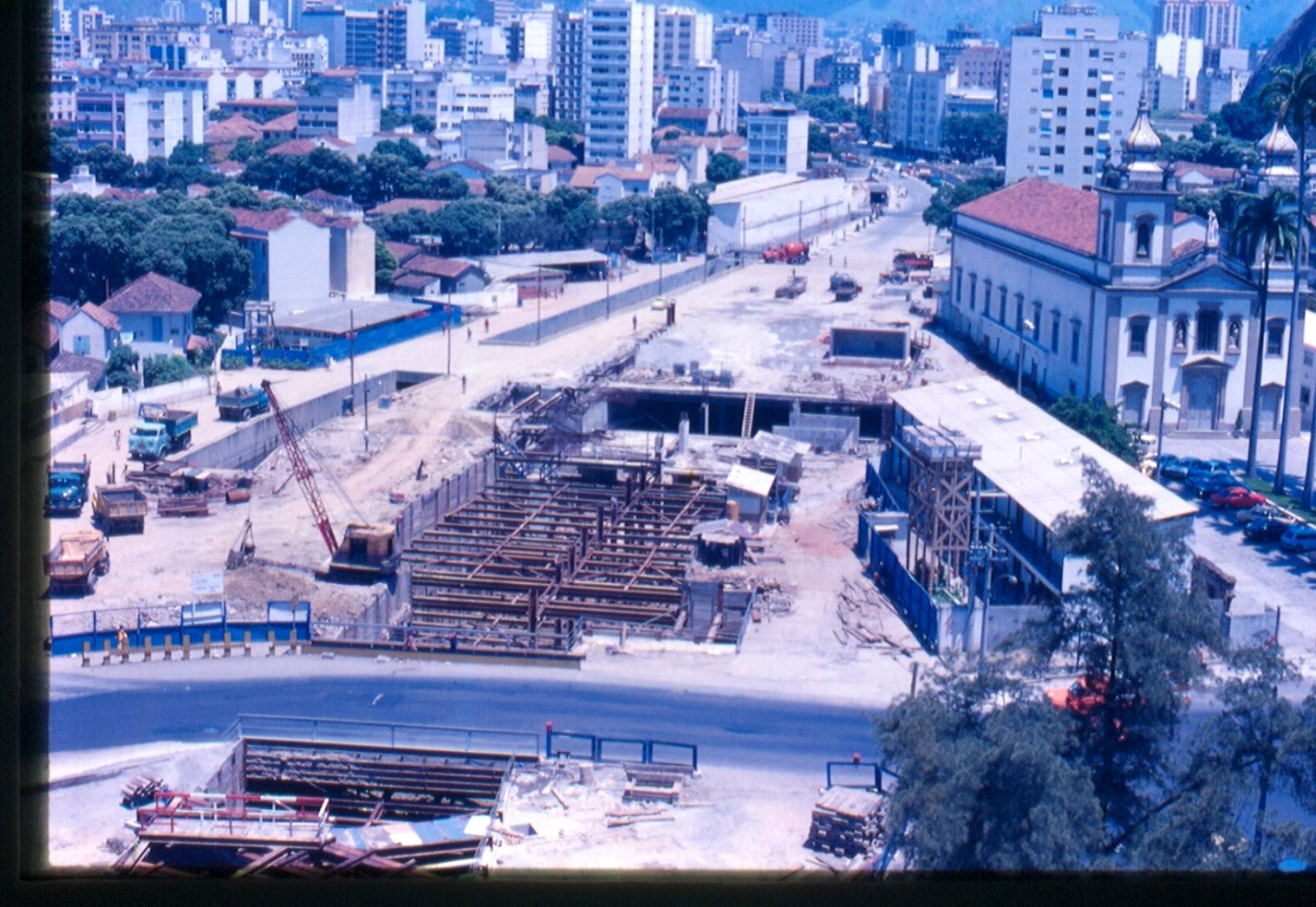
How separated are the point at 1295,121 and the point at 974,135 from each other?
38.0m

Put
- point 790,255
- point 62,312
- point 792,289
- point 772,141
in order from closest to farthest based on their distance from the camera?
point 62,312, point 792,289, point 790,255, point 772,141

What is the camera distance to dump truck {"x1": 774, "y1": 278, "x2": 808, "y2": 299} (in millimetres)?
26094

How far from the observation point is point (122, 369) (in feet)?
58.0

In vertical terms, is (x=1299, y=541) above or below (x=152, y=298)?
below

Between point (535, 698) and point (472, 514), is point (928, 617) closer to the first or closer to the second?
point (535, 698)

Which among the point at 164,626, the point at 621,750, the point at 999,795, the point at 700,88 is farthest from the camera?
the point at 700,88

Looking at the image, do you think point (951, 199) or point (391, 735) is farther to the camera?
point (951, 199)

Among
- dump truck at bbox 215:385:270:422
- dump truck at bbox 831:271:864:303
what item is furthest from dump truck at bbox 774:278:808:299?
dump truck at bbox 215:385:270:422

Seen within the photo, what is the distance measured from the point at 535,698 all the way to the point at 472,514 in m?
4.87

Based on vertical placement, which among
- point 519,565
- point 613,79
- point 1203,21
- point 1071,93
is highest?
point 1203,21

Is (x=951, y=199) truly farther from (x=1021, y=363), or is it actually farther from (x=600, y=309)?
(x=1021, y=363)

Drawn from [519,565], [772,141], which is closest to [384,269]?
[519,565]

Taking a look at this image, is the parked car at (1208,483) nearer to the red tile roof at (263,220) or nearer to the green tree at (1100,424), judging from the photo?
the green tree at (1100,424)

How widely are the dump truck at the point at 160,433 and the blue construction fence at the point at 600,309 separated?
6823 mm
